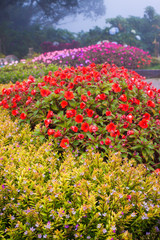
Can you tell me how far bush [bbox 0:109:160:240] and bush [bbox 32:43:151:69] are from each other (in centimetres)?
897

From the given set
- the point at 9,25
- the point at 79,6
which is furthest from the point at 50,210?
the point at 79,6

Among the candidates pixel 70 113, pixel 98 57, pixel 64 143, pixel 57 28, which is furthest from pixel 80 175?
pixel 57 28

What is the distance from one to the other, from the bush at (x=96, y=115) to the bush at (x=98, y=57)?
7455mm

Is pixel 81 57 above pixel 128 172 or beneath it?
beneath

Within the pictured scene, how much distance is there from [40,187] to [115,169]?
614 mm

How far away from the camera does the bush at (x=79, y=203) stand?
1345 millimetres

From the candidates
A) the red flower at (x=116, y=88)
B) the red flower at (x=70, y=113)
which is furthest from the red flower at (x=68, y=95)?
the red flower at (x=116, y=88)

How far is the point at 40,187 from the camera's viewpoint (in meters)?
1.53

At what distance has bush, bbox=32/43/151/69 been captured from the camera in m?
10.8

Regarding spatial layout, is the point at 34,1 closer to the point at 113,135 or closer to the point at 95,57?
the point at 95,57

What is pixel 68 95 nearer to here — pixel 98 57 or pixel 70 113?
pixel 70 113

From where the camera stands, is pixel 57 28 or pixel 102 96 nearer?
pixel 102 96

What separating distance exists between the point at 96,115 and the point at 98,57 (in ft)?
30.7

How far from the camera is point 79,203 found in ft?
4.89
